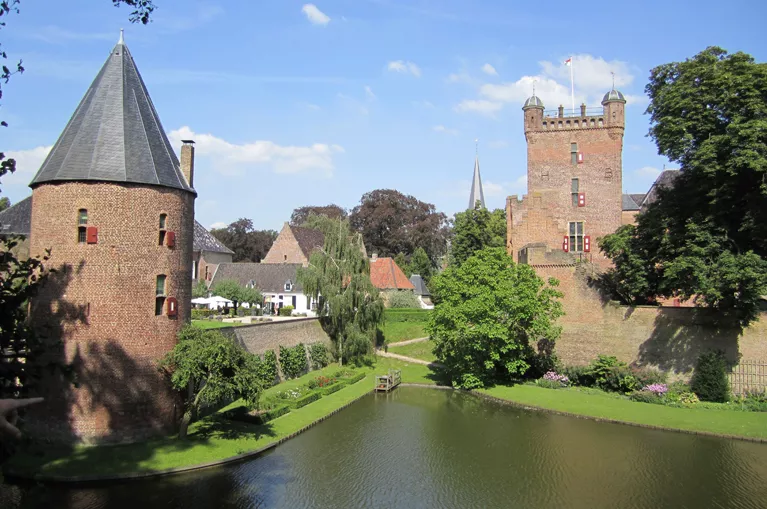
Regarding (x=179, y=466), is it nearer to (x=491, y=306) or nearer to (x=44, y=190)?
(x=44, y=190)

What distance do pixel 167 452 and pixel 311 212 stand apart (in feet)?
165

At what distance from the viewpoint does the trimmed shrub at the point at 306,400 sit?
21.7m

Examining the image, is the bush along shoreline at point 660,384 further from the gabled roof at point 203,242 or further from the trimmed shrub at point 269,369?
the gabled roof at point 203,242

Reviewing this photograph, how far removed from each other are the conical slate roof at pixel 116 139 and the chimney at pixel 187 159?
66.7 inches

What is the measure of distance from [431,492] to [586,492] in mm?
3657

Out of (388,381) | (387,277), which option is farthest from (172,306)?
(387,277)

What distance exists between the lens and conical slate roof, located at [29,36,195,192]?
1656 centimetres

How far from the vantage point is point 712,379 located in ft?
72.6

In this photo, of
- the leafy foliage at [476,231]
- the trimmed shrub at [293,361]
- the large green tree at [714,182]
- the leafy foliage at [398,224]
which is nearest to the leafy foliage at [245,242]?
the leafy foliage at [398,224]

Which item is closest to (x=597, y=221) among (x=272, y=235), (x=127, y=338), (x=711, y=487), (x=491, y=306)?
(x=491, y=306)

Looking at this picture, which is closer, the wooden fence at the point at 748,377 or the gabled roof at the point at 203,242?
the wooden fence at the point at 748,377

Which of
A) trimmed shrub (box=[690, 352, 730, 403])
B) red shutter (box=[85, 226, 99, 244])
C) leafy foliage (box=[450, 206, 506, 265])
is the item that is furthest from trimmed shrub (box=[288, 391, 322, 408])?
leafy foliage (box=[450, 206, 506, 265])

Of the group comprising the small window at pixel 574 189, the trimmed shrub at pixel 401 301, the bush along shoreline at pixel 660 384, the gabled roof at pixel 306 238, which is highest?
the small window at pixel 574 189

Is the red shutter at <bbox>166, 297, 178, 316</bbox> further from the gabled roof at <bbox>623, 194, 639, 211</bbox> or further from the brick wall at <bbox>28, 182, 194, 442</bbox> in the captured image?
the gabled roof at <bbox>623, 194, 639, 211</bbox>
